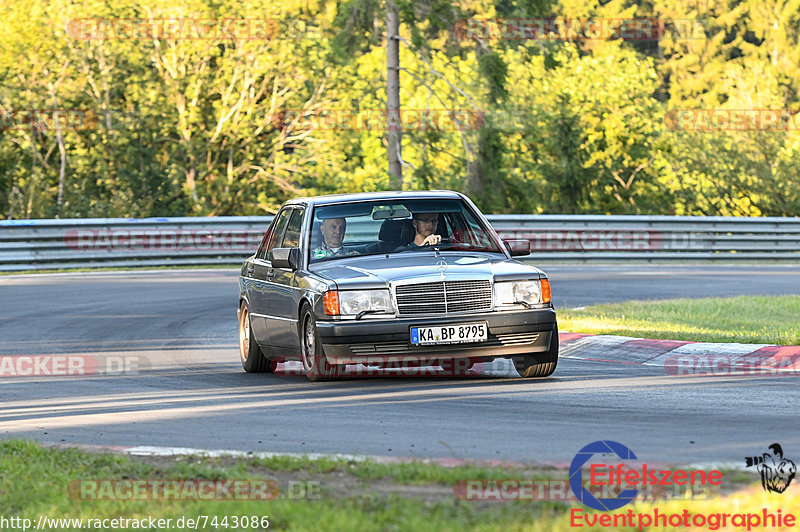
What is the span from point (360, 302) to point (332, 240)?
1242 millimetres

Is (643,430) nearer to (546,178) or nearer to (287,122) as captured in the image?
(287,122)

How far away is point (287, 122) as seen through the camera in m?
38.1

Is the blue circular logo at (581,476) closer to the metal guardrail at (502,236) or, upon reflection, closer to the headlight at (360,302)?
the headlight at (360,302)

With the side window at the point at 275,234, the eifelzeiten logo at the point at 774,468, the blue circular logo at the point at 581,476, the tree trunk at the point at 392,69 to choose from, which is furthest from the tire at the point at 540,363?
the tree trunk at the point at 392,69

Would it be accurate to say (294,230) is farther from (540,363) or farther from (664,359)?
(664,359)

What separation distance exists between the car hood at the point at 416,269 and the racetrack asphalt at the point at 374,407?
32.9 inches

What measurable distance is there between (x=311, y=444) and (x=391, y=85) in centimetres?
2383

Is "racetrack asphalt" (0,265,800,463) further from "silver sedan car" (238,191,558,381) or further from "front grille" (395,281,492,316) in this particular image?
"front grille" (395,281,492,316)

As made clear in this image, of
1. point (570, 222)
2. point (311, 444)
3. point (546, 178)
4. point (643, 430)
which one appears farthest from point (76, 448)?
point (546, 178)

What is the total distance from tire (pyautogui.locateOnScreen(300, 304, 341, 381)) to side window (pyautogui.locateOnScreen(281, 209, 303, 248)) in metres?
1.00

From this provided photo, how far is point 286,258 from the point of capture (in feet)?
37.2

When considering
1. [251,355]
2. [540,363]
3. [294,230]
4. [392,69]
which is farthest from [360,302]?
[392,69]

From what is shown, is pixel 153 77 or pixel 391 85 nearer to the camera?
pixel 391 85

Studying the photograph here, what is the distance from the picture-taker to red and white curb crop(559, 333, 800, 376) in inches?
450
